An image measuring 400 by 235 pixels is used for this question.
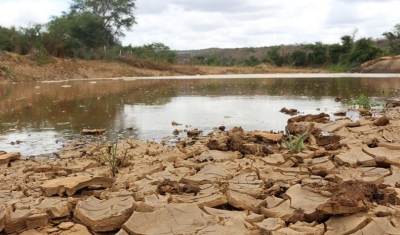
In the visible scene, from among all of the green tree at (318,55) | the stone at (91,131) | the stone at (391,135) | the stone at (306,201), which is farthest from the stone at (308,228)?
the green tree at (318,55)

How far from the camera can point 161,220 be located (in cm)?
344

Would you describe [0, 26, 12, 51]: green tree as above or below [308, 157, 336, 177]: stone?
above

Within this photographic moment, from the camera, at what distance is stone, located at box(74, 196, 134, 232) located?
350 centimetres

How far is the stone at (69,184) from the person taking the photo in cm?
423

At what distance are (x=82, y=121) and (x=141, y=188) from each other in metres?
5.86

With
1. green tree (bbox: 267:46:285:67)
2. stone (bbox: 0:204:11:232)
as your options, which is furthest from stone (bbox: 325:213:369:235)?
green tree (bbox: 267:46:285:67)

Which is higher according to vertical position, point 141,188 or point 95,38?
point 95,38

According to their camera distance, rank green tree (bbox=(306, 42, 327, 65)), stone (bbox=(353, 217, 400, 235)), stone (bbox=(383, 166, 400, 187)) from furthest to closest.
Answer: green tree (bbox=(306, 42, 327, 65)), stone (bbox=(383, 166, 400, 187)), stone (bbox=(353, 217, 400, 235))

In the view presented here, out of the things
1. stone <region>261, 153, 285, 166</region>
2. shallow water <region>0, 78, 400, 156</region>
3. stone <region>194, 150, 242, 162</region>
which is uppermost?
stone <region>261, 153, 285, 166</region>

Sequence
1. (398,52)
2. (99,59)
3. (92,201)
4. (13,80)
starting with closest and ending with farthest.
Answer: (92,201) → (13,80) → (99,59) → (398,52)

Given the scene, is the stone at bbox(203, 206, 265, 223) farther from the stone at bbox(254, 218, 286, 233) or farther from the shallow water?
the shallow water

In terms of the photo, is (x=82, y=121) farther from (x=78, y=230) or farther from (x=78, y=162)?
(x=78, y=230)

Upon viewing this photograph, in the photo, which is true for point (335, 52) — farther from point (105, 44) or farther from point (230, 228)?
point (230, 228)

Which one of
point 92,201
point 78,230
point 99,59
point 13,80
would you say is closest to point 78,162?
point 92,201
